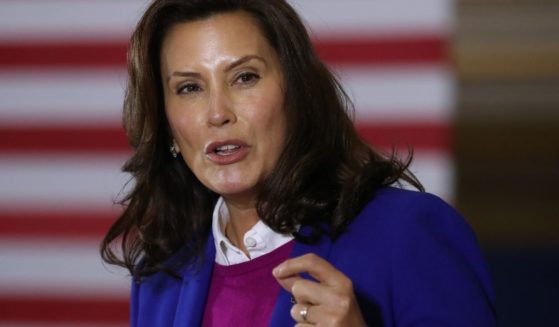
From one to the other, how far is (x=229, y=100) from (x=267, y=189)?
111mm

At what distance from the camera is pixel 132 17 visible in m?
2.46

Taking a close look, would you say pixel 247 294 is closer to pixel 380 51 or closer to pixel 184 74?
pixel 184 74

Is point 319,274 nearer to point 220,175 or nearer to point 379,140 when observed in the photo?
point 220,175

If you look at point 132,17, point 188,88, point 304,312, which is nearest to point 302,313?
point 304,312

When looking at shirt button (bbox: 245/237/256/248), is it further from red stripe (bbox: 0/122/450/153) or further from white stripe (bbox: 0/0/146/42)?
white stripe (bbox: 0/0/146/42)

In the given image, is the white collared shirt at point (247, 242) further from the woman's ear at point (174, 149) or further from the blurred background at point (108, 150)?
the blurred background at point (108, 150)

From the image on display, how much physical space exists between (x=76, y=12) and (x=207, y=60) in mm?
1323

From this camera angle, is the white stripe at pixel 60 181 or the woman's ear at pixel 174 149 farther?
the white stripe at pixel 60 181

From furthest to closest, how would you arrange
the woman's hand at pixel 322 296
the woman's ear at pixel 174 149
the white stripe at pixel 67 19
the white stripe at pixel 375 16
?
1. the white stripe at pixel 67 19
2. the white stripe at pixel 375 16
3. the woman's ear at pixel 174 149
4. the woman's hand at pixel 322 296

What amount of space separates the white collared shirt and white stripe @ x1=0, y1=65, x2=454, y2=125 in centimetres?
103

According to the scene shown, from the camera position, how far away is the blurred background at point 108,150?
250 cm

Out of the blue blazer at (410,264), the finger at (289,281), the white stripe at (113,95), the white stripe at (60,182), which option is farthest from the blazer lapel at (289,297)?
the white stripe at (60,182)

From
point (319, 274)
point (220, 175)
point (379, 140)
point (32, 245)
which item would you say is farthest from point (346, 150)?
point (32, 245)

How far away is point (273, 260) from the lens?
1258mm
